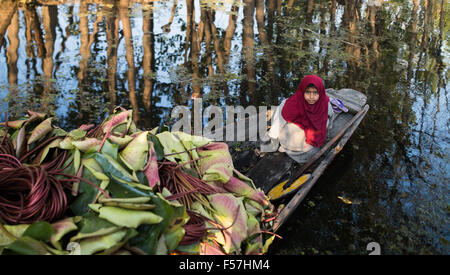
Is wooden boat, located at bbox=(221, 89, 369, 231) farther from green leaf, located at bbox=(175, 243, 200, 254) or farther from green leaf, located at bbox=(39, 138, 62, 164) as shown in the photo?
green leaf, located at bbox=(39, 138, 62, 164)

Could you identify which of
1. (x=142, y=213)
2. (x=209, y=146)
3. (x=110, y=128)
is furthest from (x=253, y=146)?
(x=142, y=213)

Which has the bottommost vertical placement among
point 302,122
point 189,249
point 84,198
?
point 189,249

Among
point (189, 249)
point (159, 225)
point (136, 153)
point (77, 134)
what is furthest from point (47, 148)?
point (189, 249)

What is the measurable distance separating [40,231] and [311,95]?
113 inches

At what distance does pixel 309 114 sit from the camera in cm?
390

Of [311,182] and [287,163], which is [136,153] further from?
[287,163]

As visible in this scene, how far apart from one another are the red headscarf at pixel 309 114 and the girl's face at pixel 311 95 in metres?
0.04

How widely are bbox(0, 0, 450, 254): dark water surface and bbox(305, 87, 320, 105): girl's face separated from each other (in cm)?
111

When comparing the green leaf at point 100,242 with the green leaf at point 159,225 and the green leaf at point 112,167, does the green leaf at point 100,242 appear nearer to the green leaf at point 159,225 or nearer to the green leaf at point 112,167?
the green leaf at point 159,225

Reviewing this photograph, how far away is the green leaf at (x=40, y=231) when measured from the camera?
1706 millimetres

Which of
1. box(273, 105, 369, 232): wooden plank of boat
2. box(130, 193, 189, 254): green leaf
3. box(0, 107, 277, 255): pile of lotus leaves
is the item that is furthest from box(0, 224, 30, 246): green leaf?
box(273, 105, 369, 232): wooden plank of boat

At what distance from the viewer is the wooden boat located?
3.58 meters
